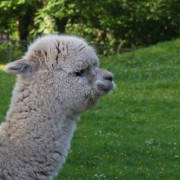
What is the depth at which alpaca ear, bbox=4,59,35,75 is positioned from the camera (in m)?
3.95

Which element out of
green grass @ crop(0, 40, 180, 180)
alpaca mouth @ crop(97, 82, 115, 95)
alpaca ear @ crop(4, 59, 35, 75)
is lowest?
green grass @ crop(0, 40, 180, 180)

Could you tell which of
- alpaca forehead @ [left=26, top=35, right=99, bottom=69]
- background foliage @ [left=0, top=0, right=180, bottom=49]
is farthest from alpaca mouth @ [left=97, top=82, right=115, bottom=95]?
background foliage @ [left=0, top=0, right=180, bottom=49]

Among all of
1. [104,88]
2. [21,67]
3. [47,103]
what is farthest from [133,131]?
[21,67]

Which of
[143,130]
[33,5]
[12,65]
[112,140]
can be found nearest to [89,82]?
[12,65]

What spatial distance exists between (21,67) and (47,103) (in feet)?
1.01

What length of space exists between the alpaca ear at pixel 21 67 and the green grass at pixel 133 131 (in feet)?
11.5

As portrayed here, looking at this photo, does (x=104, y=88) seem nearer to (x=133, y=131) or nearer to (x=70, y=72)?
(x=70, y=72)

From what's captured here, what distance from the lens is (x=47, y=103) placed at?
4.12 m

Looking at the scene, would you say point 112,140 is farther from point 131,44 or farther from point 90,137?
point 131,44

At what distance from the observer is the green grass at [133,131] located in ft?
26.4

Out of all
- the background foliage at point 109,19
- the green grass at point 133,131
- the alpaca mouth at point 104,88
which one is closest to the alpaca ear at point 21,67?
the alpaca mouth at point 104,88

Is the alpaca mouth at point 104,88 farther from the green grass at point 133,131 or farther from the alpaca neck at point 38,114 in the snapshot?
the green grass at point 133,131

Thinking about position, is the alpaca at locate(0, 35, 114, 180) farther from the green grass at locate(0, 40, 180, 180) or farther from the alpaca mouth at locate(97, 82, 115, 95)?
the green grass at locate(0, 40, 180, 180)

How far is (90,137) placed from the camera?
9922 millimetres
